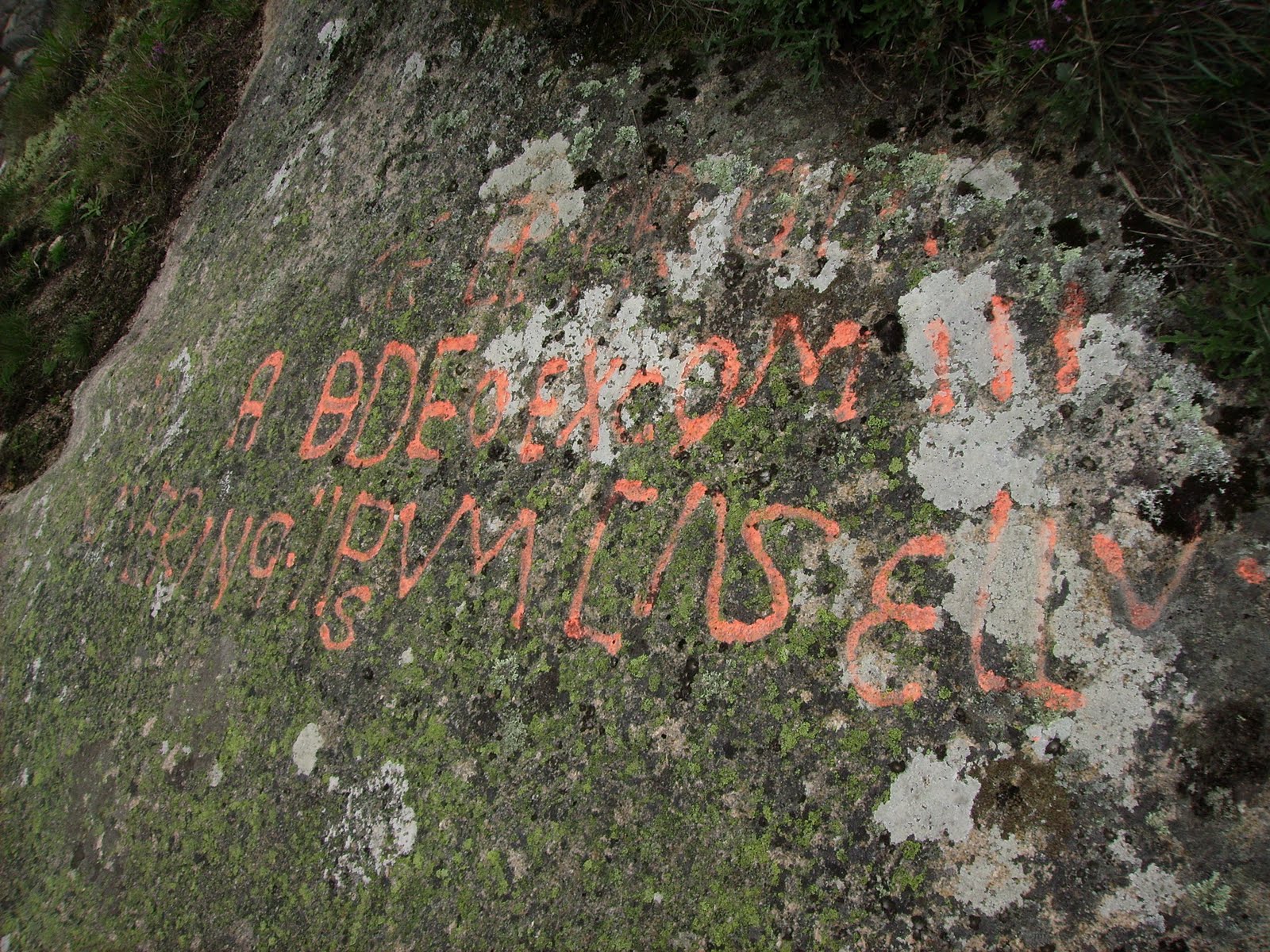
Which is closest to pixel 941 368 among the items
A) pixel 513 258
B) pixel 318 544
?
pixel 513 258

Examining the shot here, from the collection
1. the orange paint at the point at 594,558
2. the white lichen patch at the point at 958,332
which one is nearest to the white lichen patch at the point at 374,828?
the orange paint at the point at 594,558

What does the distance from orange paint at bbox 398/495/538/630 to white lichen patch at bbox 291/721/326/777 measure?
1.87ft

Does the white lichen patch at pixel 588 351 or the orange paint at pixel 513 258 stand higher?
the orange paint at pixel 513 258

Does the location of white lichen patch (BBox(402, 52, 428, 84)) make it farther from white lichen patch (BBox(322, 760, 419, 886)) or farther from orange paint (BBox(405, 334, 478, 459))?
white lichen patch (BBox(322, 760, 419, 886))

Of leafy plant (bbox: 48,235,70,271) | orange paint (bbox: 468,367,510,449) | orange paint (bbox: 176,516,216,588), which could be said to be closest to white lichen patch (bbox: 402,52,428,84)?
orange paint (bbox: 468,367,510,449)

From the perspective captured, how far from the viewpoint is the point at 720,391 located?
232cm

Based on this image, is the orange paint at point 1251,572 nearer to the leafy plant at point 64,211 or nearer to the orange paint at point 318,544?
the orange paint at point 318,544

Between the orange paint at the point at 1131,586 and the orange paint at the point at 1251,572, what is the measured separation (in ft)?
0.26

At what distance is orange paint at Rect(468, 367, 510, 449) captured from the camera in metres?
2.72

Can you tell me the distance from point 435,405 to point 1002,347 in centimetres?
190

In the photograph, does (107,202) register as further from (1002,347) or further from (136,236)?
(1002,347)

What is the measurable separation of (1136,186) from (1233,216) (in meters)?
0.22

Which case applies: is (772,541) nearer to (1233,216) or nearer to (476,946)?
(1233,216)

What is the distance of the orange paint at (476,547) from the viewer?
246cm
